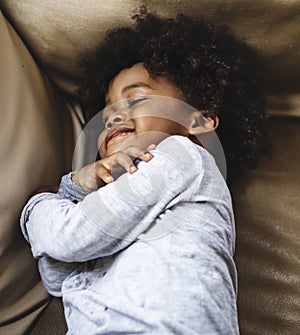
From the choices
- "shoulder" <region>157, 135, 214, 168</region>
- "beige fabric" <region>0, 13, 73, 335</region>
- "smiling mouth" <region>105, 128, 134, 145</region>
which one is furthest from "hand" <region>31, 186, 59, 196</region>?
"shoulder" <region>157, 135, 214, 168</region>

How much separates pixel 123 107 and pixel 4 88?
18cm

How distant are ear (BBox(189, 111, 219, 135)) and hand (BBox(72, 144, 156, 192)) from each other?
0.42 feet

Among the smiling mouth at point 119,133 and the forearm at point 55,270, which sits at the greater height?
the smiling mouth at point 119,133

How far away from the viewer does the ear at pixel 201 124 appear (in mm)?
874

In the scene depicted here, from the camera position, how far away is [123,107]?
88cm

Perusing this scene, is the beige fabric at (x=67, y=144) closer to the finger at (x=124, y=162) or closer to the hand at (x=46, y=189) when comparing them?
the hand at (x=46, y=189)

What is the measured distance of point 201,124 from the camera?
0.89 m

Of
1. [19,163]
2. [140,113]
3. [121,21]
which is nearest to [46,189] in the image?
[19,163]

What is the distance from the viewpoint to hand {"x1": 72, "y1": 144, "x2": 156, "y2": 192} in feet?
2.36

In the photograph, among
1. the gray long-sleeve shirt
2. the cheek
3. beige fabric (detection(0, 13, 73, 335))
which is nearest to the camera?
the gray long-sleeve shirt

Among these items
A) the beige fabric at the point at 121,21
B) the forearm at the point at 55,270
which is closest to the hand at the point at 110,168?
the forearm at the point at 55,270

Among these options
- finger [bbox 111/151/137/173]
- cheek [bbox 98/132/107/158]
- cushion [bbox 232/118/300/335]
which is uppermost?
finger [bbox 111/151/137/173]

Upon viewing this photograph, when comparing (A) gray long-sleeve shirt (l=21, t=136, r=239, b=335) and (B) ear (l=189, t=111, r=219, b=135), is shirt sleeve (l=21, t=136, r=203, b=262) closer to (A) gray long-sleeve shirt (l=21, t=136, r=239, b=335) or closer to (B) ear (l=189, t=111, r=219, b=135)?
(A) gray long-sleeve shirt (l=21, t=136, r=239, b=335)

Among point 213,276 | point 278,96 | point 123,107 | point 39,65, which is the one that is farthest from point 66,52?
point 213,276
